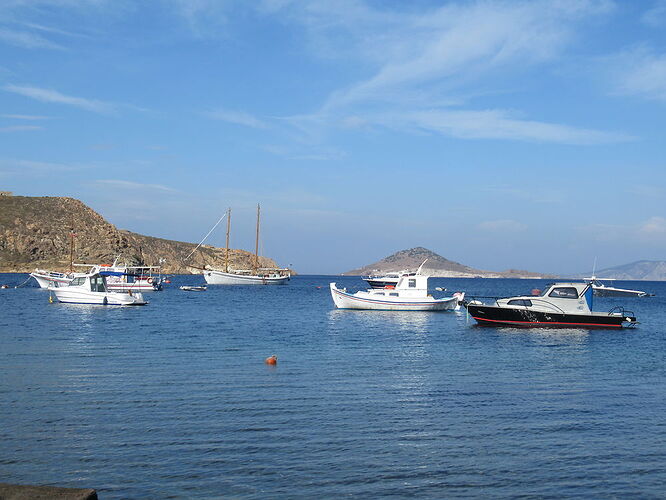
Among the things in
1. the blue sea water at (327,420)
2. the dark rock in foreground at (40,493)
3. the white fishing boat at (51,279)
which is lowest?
the blue sea water at (327,420)

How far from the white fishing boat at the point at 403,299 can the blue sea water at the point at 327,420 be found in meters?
31.4

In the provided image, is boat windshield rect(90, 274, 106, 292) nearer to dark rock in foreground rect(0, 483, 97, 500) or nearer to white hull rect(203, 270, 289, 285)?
dark rock in foreground rect(0, 483, 97, 500)

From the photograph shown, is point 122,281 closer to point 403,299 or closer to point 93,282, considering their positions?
point 93,282

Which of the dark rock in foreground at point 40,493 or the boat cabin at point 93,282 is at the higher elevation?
the boat cabin at point 93,282

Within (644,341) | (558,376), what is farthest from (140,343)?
(644,341)

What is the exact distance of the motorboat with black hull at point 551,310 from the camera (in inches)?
2029

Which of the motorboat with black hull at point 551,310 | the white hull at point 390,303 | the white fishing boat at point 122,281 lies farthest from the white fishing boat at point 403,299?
the white fishing boat at point 122,281

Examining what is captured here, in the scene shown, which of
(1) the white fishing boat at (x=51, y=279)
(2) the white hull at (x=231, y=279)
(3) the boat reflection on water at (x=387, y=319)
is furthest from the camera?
(2) the white hull at (x=231, y=279)

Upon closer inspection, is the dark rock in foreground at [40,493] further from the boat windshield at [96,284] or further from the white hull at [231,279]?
the white hull at [231,279]

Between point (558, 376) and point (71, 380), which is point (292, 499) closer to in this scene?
point (71, 380)

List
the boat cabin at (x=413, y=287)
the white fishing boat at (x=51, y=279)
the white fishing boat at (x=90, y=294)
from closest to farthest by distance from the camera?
the white fishing boat at (x=90, y=294), the boat cabin at (x=413, y=287), the white fishing boat at (x=51, y=279)

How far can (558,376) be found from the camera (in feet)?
90.9

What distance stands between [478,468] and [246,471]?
4.99m

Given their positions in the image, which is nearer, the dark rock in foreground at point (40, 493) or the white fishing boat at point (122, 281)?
the dark rock in foreground at point (40, 493)
